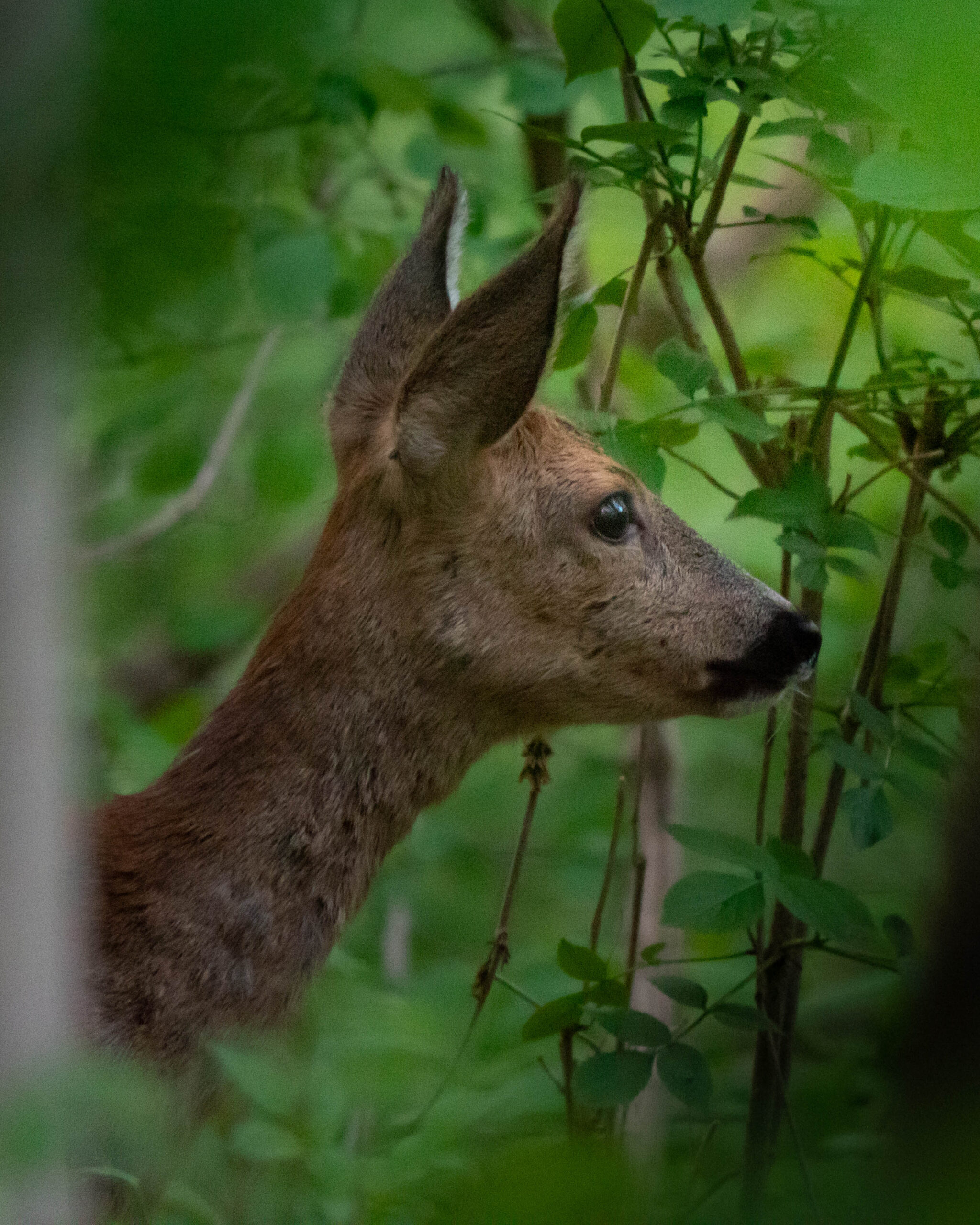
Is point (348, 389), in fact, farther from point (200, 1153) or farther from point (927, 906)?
point (927, 906)

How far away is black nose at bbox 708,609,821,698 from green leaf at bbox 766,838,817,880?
21.8 inches

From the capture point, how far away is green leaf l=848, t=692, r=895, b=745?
8.99ft

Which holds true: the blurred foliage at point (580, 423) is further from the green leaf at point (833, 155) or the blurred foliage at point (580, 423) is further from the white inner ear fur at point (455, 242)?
the white inner ear fur at point (455, 242)

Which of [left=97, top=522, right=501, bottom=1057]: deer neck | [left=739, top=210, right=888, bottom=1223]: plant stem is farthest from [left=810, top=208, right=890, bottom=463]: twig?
[left=97, top=522, right=501, bottom=1057]: deer neck

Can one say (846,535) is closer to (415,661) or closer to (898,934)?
(898,934)

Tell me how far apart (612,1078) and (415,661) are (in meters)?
0.95

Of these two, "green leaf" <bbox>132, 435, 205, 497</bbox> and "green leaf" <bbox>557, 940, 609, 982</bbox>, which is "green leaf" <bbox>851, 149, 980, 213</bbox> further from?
"green leaf" <bbox>132, 435, 205, 497</bbox>

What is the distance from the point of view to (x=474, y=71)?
5.02m

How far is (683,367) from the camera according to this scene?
8.48ft

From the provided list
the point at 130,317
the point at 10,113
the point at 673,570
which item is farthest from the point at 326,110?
the point at 10,113

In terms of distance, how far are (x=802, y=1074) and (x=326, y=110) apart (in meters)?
2.79

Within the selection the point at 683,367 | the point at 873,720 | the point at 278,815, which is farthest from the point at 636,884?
the point at 683,367

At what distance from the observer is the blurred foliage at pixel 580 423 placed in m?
1.06

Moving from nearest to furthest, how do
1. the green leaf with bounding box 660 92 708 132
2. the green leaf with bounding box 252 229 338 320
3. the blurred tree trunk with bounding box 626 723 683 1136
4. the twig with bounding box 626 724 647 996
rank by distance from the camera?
the green leaf with bounding box 660 92 708 132 → the twig with bounding box 626 724 647 996 → the green leaf with bounding box 252 229 338 320 → the blurred tree trunk with bounding box 626 723 683 1136
